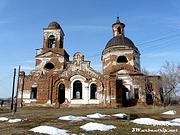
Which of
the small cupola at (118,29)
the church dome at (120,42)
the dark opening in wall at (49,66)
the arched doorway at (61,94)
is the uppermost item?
the small cupola at (118,29)

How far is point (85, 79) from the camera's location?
3328cm

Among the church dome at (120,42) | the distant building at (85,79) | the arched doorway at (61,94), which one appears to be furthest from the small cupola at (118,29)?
the arched doorway at (61,94)

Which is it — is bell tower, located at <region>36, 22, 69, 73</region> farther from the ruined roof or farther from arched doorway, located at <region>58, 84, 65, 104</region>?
arched doorway, located at <region>58, 84, 65, 104</region>

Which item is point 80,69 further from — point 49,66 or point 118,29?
point 118,29

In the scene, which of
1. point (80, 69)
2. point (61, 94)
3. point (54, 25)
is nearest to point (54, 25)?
point (54, 25)

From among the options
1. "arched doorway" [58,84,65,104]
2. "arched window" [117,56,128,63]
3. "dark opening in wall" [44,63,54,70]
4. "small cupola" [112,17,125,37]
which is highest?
"small cupola" [112,17,125,37]

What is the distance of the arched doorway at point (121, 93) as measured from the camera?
108 ft

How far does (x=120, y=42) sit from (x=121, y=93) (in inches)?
325

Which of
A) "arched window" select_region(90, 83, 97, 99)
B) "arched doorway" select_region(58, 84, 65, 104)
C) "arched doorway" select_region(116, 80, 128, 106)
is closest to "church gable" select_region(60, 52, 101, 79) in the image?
"arched window" select_region(90, 83, 97, 99)

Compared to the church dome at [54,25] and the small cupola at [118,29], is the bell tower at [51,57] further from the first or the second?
the small cupola at [118,29]

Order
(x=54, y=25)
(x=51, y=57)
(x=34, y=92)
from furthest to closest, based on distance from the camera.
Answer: (x=54, y=25) < (x=51, y=57) < (x=34, y=92)

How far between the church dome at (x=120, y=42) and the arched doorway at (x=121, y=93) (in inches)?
235

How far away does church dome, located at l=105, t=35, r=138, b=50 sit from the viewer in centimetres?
3750

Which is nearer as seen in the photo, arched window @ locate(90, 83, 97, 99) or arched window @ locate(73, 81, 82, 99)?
arched window @ locate(90, 83, 97, 99)
